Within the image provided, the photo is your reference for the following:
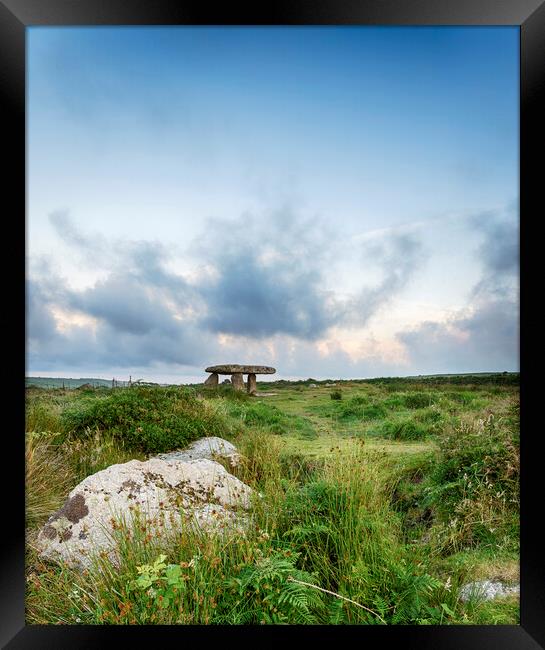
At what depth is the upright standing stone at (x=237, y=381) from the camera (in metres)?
5.14

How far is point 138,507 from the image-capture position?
9.76 ft

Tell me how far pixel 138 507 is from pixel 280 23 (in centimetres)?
304

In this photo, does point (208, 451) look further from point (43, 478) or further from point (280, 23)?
point (280, 23)

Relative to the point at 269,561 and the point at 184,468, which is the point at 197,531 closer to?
Answer: the point at 269,561

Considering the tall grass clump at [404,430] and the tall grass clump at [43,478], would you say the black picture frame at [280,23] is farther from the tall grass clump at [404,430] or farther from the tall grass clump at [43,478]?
the tall grass clump at [404,430]

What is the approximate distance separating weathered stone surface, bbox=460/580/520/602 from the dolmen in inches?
90.0

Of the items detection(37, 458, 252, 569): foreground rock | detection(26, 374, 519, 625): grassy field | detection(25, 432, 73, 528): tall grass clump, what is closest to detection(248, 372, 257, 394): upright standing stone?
detection(26, 374, 519, 625): grassy field

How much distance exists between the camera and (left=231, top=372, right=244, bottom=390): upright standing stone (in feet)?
16.9

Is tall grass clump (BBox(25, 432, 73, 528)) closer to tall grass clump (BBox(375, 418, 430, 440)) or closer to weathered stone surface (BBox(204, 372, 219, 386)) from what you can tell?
weathered stone surface (BBox(204, 372, 219, 386))

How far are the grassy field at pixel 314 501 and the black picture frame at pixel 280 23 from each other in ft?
0.52

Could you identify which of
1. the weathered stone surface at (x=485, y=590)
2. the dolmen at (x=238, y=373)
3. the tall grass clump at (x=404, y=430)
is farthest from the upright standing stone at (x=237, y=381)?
the weathered stone surface at (x=485, y=590)

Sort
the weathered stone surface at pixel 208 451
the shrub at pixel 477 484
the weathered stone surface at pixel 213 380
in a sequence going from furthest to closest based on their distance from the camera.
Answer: the weathered stone surface at pixel 213 380 < the weathered stone surface at pixel 208 451 < the shrub at pixel 477 484

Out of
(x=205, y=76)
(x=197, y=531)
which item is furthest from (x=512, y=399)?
(x=205, y=76)

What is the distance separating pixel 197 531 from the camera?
2822 mm
